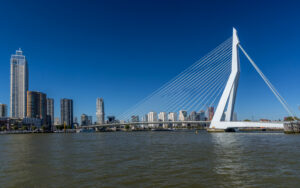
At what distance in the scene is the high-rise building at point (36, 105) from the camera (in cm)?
15062

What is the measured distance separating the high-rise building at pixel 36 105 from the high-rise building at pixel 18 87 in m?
3.47

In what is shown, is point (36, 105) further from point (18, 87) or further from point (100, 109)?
point (100, 109)

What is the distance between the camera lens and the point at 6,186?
24.1 ft

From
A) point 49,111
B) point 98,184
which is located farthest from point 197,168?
point 49,111

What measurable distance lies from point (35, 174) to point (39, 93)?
162 m

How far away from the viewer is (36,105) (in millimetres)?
155375

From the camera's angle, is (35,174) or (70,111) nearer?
(35,174)

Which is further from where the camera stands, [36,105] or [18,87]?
[36,105]

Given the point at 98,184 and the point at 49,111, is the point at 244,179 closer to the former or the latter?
the point at 98,184

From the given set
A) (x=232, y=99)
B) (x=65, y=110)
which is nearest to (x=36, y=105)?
(x=65, y=110)

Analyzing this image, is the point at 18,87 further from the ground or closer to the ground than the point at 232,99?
further from the ground

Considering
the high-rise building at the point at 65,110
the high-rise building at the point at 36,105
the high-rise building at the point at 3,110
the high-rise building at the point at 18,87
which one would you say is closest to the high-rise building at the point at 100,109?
the high-rise building at the point at 65,110

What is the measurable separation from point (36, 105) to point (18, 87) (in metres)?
15.4

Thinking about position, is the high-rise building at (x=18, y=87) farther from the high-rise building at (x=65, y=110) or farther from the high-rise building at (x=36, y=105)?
the high-rise building at (x=65, y=110)
